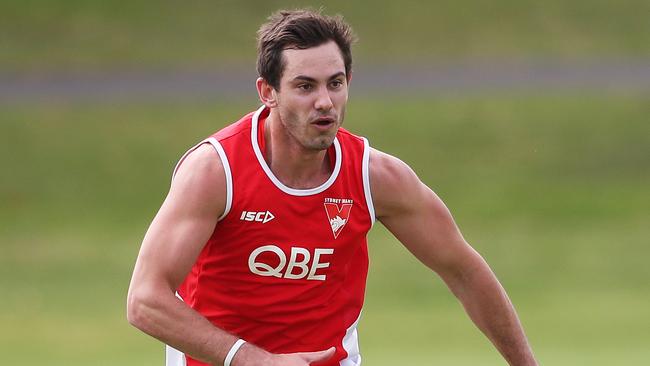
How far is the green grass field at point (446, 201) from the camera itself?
17.2m

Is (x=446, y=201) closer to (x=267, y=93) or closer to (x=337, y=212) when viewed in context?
(x=337, y=212)

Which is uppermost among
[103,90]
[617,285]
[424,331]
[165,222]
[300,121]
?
[103,90]

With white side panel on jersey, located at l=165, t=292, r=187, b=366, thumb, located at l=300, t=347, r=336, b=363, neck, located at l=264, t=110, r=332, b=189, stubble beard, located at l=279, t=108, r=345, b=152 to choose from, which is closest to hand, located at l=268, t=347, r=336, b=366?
thumb, located at l=300, t=347, r=336, b=363

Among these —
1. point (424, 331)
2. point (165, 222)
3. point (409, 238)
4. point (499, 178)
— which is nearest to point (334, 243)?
point (409, 238)

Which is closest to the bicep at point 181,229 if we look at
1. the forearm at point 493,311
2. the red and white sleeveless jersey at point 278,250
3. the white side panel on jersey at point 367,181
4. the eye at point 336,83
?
the red and white sleeveless jersey at point 278,250

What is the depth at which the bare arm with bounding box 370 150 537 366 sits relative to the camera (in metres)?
6.73

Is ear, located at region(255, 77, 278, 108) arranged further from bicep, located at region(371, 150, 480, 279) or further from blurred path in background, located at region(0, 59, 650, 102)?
blurred path in background, located at region(0, 59, 650, 102)

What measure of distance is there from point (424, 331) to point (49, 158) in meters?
11.9

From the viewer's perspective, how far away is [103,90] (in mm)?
31156

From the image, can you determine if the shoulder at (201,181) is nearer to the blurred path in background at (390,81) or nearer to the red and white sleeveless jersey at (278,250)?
the red and white sleeveless jersey at (278,250)

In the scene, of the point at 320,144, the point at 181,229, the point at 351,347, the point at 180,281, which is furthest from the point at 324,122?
Result: the point at 351,347

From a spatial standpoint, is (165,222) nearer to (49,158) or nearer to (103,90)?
(49,158)

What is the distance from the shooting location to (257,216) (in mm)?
6453

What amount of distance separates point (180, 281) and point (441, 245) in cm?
132
